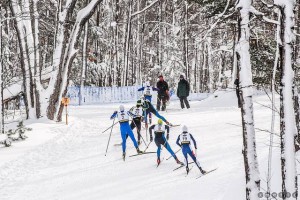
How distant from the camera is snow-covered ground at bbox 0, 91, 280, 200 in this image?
7.90 m

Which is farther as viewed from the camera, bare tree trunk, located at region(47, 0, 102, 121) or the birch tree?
bare tree trunk, located at region(47, 0, 102, 121)

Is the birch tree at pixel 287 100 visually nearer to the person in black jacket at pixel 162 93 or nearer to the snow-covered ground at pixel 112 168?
the snow-covered ground at pixel 112 168

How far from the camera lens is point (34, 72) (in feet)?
55.1

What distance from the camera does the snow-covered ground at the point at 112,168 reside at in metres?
7.90

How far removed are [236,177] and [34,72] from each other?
11058mm

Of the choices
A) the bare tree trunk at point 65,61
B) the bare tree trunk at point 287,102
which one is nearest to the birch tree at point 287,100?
the bare tree trunk at point 287,102

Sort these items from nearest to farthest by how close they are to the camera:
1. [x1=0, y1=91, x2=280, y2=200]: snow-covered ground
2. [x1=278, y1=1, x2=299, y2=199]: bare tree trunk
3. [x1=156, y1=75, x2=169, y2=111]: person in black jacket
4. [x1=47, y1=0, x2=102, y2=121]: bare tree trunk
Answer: [x1=278, y1=1, x2=299, y2=199]: bare tree trunk → [x1=0, y1=91, x2=280, y2=200]: snow-covered ground → [x1=47, y1=0, x2=102, y2=121]: bare tree trunk → [x1=156, y1=75, x2=169, y2=111]: person in black jacket

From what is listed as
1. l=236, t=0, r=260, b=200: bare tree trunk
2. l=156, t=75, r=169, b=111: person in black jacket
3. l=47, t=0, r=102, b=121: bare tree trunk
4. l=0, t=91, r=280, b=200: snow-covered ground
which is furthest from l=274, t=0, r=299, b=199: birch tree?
l=156, t=75, r=169, b=111: person in black jacket

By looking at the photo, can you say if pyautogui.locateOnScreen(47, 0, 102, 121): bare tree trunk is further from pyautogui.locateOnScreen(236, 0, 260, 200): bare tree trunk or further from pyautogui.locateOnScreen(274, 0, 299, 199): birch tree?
pyautogui.locateOnScreen(274, 0, 299, 199): birch tree

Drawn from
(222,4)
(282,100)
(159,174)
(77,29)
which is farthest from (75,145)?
(282,100)

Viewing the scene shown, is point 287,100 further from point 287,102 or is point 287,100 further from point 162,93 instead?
point 162,93

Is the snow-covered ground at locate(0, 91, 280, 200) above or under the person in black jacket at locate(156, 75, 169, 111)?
under

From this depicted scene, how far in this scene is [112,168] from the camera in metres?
10.2

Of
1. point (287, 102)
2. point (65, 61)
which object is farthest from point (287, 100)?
point (65, 61)
